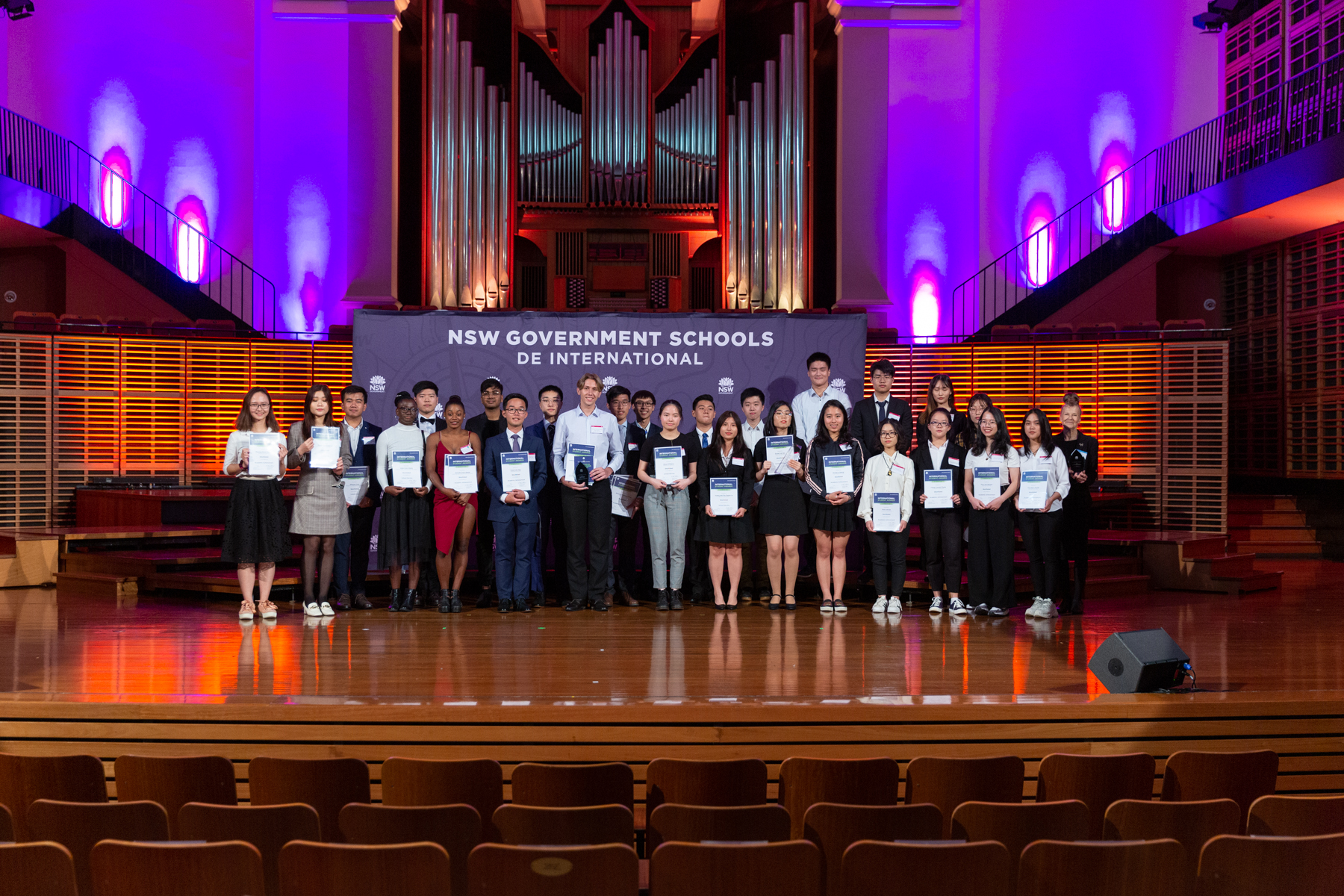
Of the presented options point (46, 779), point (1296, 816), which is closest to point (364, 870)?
point (46, 779)

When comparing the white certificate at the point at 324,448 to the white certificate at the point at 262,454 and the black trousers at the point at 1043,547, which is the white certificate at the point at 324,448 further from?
the black trousers at the point at 1043,547

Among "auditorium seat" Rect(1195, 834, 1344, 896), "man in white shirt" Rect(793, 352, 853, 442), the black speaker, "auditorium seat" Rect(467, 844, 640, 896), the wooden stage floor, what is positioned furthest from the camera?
"man in white shirt" Rect(793, 352, 853, 442)

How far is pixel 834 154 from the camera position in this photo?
1262 cm

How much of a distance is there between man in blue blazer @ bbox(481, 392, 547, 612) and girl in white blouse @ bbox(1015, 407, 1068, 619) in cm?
293

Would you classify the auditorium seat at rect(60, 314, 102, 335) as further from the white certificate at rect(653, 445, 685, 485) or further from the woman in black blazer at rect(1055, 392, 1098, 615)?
the woman in black blazer at rect(1055, 392, 1098, 615)

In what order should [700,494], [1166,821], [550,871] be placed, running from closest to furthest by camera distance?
1. [550,871]
2. [1166,821]
3. [700,494]

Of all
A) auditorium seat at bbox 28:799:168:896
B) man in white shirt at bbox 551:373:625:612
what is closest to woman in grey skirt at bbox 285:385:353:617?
man in white shirt at bbox 551:373:625:612

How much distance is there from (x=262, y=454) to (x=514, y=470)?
4.65 ft

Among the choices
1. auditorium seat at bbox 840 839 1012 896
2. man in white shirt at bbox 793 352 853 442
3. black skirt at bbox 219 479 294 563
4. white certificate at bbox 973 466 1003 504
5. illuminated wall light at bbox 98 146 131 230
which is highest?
illuminated wall light at bbox 98 146 131 230

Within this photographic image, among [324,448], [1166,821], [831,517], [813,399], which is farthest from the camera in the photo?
[813,399]

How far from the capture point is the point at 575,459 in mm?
6238

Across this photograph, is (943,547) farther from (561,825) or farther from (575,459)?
(561,825)

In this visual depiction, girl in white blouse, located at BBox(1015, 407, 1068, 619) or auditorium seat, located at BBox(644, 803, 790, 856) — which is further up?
girl in white blouse, located at BBox(1015, 407, 1068, 619)

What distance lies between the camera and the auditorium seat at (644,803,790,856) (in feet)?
7.73
